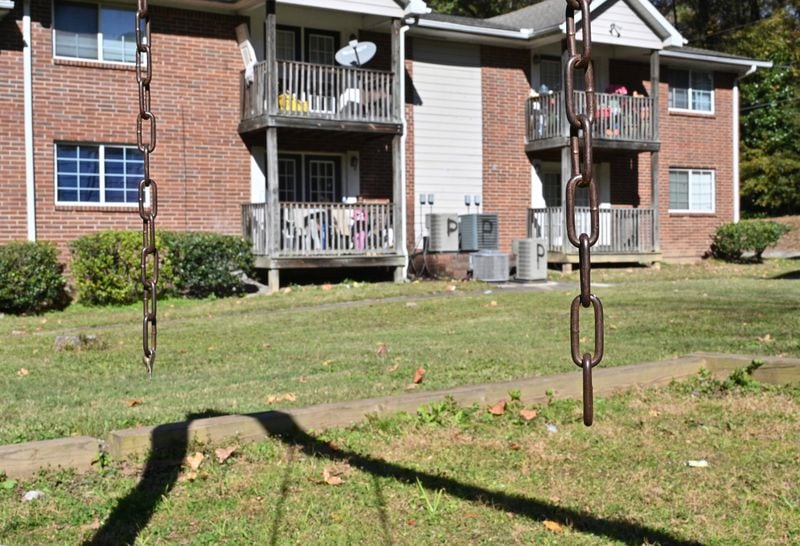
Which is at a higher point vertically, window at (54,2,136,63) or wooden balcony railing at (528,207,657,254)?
window at (54,2,136,63)

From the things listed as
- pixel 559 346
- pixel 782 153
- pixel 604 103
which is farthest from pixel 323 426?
pixel 782 153

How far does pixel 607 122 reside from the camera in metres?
22.3

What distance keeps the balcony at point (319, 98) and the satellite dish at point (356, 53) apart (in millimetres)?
237

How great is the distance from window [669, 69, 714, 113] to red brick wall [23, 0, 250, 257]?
39.3 feet

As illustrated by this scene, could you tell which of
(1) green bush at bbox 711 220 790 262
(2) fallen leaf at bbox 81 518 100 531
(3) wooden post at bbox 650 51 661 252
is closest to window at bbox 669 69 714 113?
(3) wooden post at bbox 650 51 661 252

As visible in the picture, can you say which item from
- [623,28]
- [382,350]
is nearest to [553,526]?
[382,350]

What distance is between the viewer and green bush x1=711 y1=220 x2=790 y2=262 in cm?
2434

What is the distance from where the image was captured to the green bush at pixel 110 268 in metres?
15.8

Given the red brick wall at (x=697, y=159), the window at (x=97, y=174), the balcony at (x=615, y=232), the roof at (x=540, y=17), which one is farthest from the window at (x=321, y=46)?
the red brick wall at (x=697, y=159)

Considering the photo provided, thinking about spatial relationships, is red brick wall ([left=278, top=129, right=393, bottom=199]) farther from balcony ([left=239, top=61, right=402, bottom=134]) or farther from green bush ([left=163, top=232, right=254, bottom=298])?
green bush ([left=163, top=232, right=254, bottom=298])

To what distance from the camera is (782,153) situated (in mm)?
35938

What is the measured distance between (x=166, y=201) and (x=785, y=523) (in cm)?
1558

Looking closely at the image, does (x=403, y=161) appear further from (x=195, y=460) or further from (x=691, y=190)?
(x=195, y=460)

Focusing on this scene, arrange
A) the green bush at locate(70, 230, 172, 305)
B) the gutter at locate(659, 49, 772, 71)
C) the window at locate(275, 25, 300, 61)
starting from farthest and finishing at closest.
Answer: the gutter at locate(659, 49, 772, 71)
the window at locate(275, 25, 300, 61)
the green bush at locate(70, 230, 172, 305)
